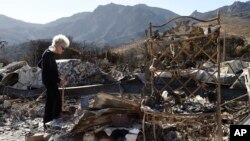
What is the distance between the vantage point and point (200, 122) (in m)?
5.82

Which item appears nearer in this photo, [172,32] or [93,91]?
[172,32]

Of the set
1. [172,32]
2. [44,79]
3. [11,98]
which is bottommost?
[11,98]

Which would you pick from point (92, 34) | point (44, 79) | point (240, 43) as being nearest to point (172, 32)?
point (44, 79)

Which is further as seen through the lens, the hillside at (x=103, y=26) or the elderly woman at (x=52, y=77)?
the hillside at (x=103, y=26)

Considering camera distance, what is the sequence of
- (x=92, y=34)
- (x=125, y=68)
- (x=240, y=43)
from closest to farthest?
(x=125, y=68) → (x=240, y=43) → (x=92, y=34)

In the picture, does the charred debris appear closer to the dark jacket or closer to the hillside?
the dark jacket

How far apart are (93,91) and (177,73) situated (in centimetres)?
491

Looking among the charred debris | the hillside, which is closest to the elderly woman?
the charred debris

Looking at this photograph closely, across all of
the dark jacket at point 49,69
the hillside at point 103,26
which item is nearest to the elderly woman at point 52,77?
the dark jacket at point 49,69

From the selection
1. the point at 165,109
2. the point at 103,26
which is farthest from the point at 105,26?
the point at 165,109

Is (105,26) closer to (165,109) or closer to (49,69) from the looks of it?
(49,69)

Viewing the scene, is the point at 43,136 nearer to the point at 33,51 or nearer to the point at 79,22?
the point at 33,51

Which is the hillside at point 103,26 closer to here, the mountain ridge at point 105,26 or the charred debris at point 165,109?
the mountain ridge at point 105,26

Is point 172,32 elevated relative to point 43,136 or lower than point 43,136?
elevated
